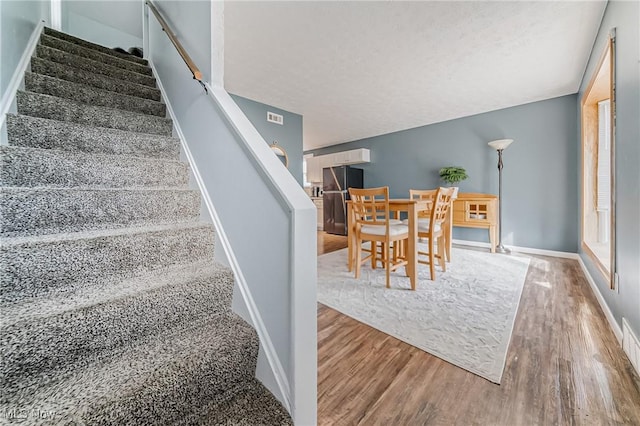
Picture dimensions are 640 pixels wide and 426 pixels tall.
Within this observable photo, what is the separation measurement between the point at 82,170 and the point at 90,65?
1321mm

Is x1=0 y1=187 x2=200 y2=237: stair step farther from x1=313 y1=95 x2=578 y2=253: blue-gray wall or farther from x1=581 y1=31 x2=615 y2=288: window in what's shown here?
x1=313 y1=95 x2=578 y2=253: blue-gray wall

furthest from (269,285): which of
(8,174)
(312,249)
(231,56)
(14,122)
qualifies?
(231,56)

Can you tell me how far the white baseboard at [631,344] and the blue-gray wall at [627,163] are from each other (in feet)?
0.13

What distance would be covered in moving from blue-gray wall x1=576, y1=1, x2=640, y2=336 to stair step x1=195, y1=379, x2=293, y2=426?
1756 millimetres

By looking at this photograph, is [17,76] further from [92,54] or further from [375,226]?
[375,226]

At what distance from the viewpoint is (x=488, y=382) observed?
1173 mm

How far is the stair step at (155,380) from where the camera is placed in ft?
2.02

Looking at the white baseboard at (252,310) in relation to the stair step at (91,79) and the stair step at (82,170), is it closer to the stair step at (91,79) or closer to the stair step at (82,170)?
the stair step at (82,170)

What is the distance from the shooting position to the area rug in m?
1.43

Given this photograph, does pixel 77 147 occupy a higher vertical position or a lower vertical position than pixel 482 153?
lower

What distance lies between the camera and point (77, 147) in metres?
1.31

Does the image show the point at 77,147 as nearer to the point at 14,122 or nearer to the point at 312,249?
the point at 14,122

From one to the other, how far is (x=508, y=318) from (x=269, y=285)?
6.02 feet

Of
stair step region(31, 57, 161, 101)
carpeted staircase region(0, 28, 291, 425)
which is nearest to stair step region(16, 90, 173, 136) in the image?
carpeted staircase region(0, 28, 291, 425)
